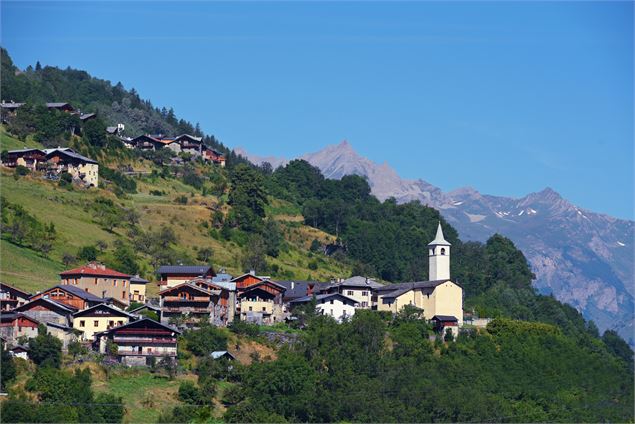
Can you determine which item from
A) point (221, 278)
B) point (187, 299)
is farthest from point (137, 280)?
point (221, 278)

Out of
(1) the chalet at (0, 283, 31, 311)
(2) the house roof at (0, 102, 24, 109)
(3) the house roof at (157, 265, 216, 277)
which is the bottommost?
(1) the chalet at (0, 283, 31, 311)

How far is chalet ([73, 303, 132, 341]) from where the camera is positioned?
72562 millimetres

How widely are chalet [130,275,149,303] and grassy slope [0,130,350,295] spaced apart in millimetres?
1858

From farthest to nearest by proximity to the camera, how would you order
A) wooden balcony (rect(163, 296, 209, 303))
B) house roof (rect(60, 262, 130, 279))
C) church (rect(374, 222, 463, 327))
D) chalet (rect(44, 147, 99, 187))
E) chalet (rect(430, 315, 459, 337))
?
chalet (rect(44, 147, 99, 187)) < church (rect(374, 222, 463, 327)) < chalet (rect(430, 315, 459, 337)) < house roof (rect(60, 262, 130, 279)) < wooden balcony (rect(163, 296, 209, 303))

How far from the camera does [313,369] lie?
7150 centimetres

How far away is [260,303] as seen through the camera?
85.8 metres

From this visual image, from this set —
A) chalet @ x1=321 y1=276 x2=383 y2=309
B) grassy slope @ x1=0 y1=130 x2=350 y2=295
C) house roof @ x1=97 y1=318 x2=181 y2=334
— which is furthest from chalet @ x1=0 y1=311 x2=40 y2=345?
chalet @ x1=321 y1=276 x2=383 y2=309

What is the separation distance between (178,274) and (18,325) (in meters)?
18.0

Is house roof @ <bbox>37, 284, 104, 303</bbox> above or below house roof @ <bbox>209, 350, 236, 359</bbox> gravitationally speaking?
above

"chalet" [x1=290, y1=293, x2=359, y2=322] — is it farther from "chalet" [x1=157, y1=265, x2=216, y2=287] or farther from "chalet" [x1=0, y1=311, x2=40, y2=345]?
"chalet" [x1=0, y1=311, x2=40, y2=345]

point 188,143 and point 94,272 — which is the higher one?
point 188,143

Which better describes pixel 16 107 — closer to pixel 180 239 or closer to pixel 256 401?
pixel 180 239

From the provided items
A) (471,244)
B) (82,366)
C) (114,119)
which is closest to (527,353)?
(82,366)

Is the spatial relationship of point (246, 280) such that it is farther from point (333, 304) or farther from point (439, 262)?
point (439, 262)
